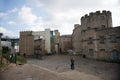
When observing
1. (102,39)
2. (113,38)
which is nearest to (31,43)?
(102,39)

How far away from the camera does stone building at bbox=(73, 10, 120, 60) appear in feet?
103

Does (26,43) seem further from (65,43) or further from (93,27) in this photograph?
(93,27)

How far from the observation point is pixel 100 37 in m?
33.8

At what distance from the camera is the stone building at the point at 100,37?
1237 inches

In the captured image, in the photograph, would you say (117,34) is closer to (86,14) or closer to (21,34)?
(86,14)

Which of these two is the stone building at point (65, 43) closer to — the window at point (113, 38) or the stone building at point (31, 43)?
the stone building at point (31, 43)

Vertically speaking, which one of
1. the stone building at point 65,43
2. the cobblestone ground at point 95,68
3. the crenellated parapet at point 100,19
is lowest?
the cobblestone ground at point 95,68

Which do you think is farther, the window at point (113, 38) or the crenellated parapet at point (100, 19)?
the crenellated parapet at point (100, 19)

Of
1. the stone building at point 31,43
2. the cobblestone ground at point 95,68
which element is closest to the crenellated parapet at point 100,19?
the cobblestone ground at point 95,68

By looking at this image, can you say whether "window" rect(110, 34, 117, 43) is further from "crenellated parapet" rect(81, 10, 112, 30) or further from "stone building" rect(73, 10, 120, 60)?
"crenellated parapet" rect(81, 10, 112, 30)

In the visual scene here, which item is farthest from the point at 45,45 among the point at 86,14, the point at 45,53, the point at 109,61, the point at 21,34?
the point at 109,61

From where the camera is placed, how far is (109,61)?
31469mm

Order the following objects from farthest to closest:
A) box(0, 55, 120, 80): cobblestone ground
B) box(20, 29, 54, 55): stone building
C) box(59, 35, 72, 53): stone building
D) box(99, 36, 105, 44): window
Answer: box(59, 35, 72, 53): stone building, box(20, 29, 54, 55): stone building, box(99, 36, 105, 44): window, box(0, 55, 120, 80): cobblestone ground

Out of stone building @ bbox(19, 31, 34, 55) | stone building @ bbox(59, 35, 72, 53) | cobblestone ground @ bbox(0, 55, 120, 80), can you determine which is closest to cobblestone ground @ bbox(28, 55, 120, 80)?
cobblestone ground @ bbox(0, 55, 120, 80)
